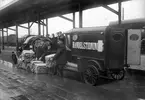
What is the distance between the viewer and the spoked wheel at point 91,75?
6.97 metres

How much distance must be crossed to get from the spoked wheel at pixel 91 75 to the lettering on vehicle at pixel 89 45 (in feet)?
2.41

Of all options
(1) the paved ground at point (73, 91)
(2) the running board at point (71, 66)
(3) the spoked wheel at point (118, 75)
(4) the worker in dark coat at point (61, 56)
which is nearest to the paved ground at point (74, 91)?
(1) the paved ground at point (73, 91)

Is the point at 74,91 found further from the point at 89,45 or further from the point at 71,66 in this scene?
the point at 71,66

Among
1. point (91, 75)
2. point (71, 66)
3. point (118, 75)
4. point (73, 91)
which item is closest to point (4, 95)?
point (73, 91)

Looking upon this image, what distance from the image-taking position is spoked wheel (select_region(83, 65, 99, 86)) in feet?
22.9

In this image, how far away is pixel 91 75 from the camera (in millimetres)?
7172

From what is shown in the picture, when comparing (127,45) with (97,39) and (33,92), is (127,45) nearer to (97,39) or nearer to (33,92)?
(97,39)

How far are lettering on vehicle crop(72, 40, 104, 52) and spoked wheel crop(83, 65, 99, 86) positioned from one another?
734 millimetres

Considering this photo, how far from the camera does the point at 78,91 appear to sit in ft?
20.6

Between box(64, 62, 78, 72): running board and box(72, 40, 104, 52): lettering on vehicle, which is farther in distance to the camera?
box(64, 62, 78, 72): running board

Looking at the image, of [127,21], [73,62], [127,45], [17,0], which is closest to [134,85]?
[127,45]

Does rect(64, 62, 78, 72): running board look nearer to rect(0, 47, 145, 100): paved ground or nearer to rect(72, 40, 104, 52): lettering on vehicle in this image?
rect(72, 40, 104, 52): lettering on vehicle

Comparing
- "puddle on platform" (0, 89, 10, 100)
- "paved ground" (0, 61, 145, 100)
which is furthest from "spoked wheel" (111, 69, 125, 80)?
"puddle on platform" (0, 89, 10, 100)

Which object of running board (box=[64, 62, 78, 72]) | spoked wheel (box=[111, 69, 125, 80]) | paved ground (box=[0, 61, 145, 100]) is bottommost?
paved ground (box=[0, 61, 145, 100])
